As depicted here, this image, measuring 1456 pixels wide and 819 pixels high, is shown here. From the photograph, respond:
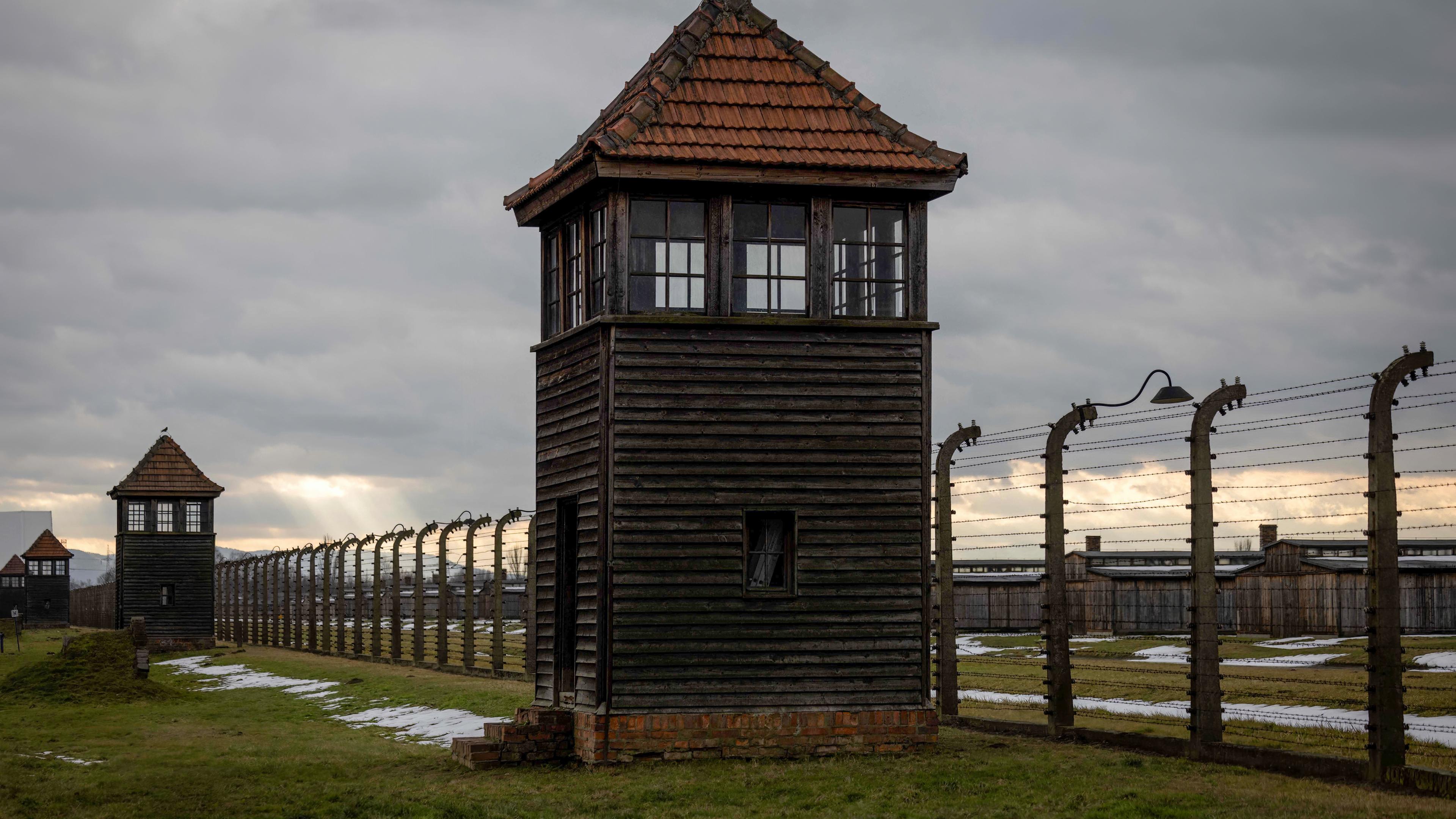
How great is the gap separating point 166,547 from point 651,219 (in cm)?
4077

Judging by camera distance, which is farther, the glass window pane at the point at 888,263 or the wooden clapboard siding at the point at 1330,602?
the wooden clapboard siding at the point at 1330,602

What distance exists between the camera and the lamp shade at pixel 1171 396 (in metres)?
13.3

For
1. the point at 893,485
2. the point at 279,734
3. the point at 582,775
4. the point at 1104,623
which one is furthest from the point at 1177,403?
the point at 1104,623

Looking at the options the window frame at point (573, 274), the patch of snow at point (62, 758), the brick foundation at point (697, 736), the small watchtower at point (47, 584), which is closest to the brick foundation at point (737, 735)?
the brick foundation at point (697, 736)

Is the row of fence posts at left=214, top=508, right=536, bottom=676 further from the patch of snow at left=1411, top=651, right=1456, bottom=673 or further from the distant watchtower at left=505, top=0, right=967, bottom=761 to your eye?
the patch of snow at left=1411, top=651, right=1456, bottom=673

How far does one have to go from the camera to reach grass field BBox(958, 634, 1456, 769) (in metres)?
14.1

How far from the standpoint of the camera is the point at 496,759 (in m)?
15.0

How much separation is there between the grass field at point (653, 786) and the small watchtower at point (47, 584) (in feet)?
260

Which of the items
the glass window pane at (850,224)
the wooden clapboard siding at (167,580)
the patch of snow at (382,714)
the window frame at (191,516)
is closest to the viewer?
the glass window pane at (850,224)

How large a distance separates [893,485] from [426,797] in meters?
5.70

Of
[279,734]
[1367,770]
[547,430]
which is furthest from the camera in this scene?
[279,734]

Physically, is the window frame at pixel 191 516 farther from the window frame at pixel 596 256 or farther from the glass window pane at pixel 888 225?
the glass window pane at pixel 888 225

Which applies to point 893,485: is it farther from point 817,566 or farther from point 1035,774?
point 1035,774

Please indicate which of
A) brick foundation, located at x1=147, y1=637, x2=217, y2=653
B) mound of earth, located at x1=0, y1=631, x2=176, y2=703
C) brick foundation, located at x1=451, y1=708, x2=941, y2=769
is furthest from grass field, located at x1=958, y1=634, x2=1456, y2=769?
brick foundation, located at x1=147, y1=637, x2=217, y2=653
